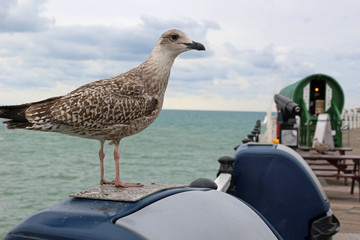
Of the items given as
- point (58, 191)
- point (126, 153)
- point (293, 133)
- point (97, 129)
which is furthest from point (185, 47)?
point (126, 153)

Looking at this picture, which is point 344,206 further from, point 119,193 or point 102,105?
point 119,193

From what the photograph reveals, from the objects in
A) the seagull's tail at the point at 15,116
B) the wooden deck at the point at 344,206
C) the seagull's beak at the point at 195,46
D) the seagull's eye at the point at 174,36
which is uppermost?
the seagull's eye at the point at 174,36

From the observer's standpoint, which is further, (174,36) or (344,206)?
(344,206)

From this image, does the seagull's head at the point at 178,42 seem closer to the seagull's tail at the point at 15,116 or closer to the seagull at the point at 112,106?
the seagull at the point at 112,106

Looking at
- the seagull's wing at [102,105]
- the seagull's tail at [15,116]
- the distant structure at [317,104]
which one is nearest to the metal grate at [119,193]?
the seagull's wing at [102,105]

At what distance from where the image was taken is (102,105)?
2854 mm

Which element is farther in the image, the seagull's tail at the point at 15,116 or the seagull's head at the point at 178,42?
the seagull's head at the point at 178,42

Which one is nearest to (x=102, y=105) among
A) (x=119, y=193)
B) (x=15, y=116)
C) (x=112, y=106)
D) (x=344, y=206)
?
(x=112, y=106)

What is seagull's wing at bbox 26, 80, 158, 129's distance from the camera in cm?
280

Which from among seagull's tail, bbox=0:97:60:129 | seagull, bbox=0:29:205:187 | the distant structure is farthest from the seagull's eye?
the distant structure

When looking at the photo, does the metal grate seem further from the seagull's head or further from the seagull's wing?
the seagull's head

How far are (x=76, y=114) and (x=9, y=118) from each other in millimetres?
396

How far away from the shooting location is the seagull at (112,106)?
9.10ft

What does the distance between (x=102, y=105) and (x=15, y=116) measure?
0.52 metres
